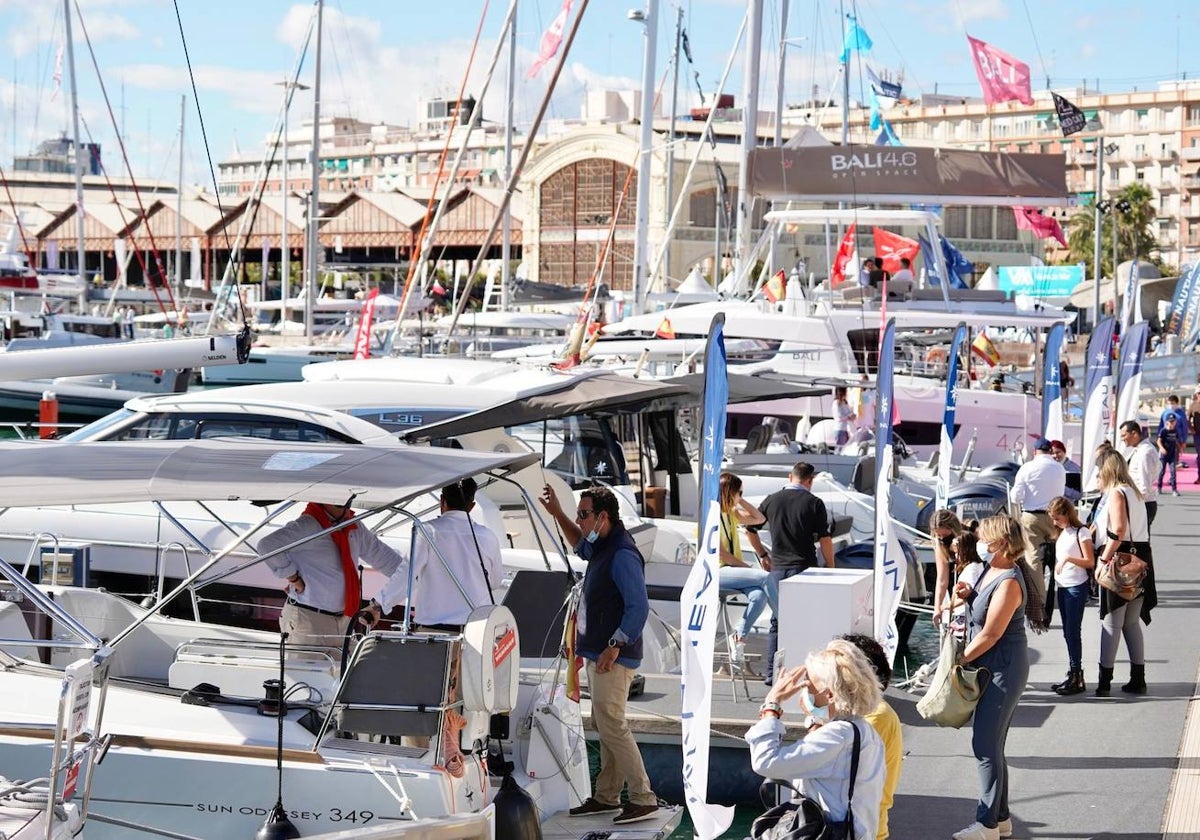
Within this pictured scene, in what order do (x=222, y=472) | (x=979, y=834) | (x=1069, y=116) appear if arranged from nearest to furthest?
1. (x=222, y=472)
2. (x=979, y=834)
3. (x=1069, y=116)

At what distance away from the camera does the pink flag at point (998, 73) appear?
3369cm

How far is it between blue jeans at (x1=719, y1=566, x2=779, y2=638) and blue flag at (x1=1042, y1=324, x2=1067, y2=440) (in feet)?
24.8

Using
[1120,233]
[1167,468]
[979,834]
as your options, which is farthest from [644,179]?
[1120,233]

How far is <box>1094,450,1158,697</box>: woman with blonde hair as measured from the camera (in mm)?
10891

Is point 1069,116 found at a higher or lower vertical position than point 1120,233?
higher

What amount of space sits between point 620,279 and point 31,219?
116ft

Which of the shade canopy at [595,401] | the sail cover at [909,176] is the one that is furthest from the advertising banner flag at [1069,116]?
the shade canopy at [595,401]

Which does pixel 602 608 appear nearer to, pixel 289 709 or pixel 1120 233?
pixel 289 709

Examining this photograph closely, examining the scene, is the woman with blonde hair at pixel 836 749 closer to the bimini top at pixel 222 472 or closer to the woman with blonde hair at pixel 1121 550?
the bimini top at pixel 222 472

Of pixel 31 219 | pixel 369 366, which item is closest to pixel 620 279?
pixel 31 219

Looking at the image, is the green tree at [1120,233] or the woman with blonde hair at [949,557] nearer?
the woman with blonde hair at [949,557]

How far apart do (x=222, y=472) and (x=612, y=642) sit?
2.31 metres

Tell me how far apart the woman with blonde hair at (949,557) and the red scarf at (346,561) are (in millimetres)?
3908

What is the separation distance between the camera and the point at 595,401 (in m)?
11.6
